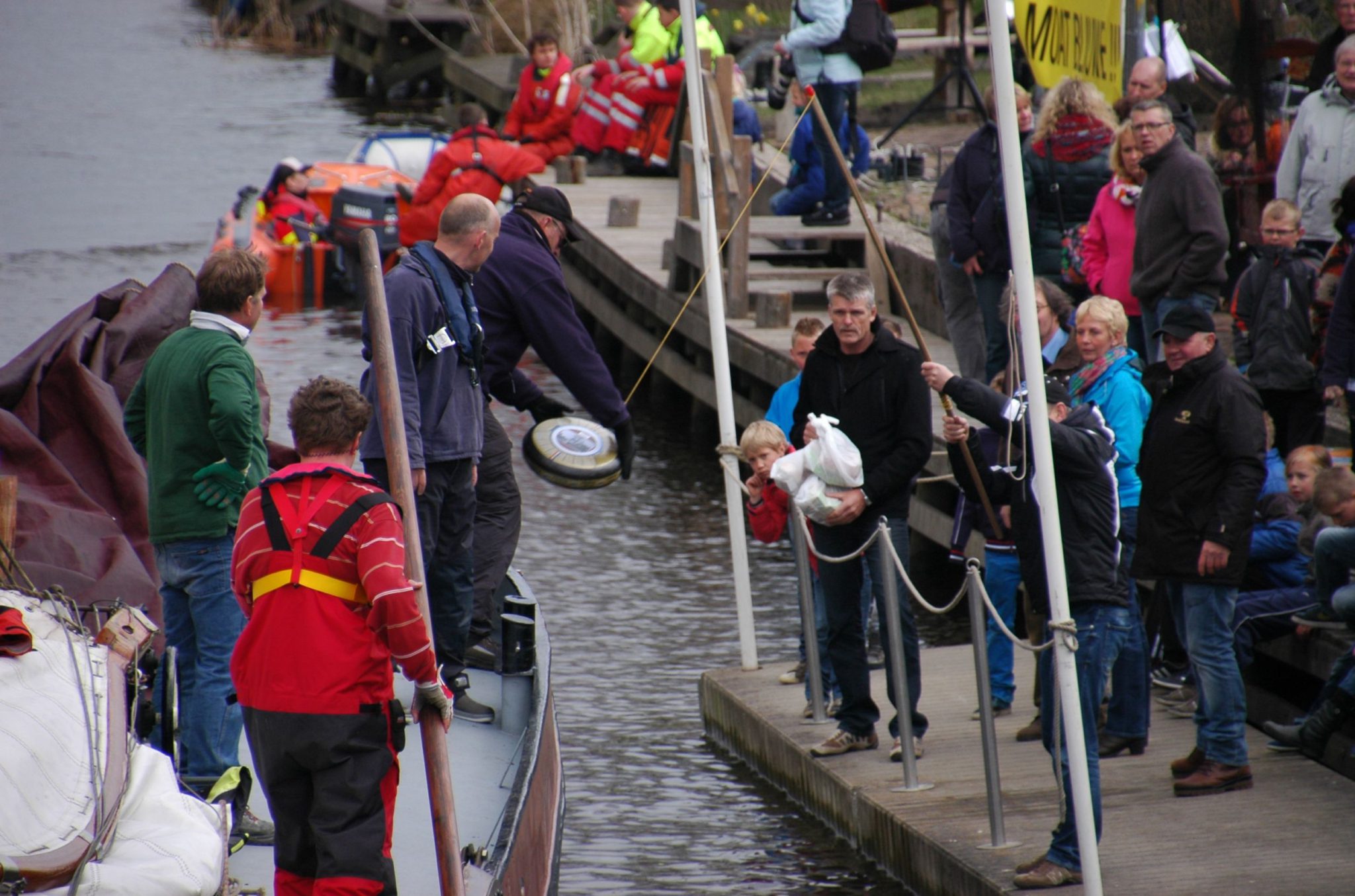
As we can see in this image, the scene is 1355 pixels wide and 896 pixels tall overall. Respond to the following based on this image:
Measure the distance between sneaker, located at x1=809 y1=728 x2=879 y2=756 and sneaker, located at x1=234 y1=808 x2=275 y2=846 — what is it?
2559 mm

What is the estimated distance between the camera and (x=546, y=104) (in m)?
21.1

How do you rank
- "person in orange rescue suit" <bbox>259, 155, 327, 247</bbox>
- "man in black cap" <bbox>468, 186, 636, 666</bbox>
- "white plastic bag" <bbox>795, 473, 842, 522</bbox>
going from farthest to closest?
"person in orange rescue suit" <bbox>259, 155, 327, 247</bbox>, "man in black cap" <bbox>468, 186, 636, 666</bbox>, "white plastic bag" <bbox>795, 473, 842, 522</bbox>

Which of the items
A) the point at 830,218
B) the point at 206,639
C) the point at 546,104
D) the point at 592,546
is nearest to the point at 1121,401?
the point at 206,639

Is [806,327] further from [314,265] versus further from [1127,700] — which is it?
[314,265]

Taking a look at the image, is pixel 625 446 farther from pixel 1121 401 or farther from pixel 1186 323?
pixel 1186 323

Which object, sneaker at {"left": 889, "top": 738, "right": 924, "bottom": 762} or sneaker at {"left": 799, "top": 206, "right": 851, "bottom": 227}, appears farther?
sneaker at {"left": 799, "top": 206, "right": 851, "bottom": 227}

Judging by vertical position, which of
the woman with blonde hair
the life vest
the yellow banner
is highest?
the yellow banner

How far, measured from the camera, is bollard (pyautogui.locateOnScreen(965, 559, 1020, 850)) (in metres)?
6.00

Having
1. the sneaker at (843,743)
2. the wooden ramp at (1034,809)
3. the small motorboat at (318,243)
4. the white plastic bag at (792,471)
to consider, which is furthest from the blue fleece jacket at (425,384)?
the small motorboat at (318,243)

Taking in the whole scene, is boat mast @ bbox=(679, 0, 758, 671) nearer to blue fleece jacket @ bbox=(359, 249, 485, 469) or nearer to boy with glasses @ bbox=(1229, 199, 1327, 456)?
blue fleece jacket @ bbox=(359, 249, 485, 469)

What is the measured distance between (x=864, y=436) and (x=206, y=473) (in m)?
2.42

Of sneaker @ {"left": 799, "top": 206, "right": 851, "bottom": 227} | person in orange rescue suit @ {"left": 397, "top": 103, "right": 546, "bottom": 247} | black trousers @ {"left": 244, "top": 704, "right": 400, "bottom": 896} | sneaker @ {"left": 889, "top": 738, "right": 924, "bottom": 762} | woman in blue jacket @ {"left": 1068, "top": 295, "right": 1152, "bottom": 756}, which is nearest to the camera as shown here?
black trousers @ {"left": 244, "top": 704, "right": 400, "bottom": 896}

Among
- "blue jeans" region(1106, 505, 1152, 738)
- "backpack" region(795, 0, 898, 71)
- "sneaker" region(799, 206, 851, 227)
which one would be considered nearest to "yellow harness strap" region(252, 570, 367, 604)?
"blue jeans" region(1106, 505, 1152, 738)

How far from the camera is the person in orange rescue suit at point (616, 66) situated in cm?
1886
